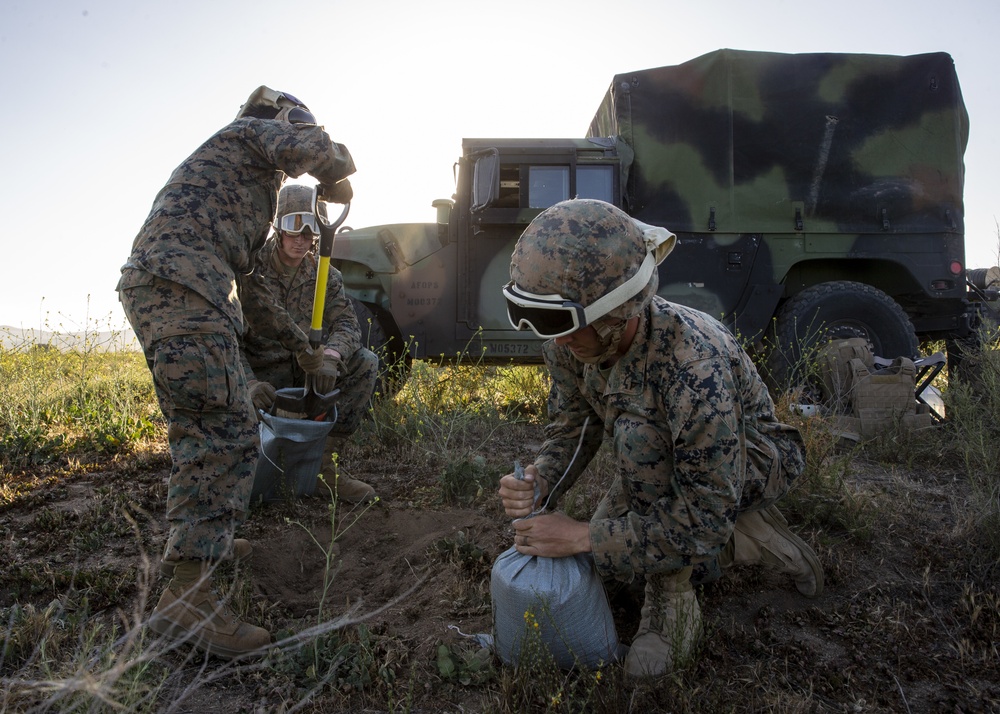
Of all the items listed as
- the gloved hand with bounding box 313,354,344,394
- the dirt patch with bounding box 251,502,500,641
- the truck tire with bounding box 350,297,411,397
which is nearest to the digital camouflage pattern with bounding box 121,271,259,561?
the dirt patch with bounding box 251,502,500,641

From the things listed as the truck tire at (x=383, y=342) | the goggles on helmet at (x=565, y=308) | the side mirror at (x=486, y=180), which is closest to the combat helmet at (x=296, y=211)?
the truck tire at (x=383, y=342)

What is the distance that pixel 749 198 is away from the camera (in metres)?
5.62

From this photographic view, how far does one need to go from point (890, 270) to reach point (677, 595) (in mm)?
4736

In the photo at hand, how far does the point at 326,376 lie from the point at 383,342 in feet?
7.32

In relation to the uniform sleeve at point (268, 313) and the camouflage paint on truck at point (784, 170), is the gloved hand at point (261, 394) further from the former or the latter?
the camouflage paint on truck at point (784, 170)

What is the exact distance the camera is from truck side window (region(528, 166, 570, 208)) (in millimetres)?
5414

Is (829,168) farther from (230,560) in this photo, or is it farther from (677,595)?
(230,560)

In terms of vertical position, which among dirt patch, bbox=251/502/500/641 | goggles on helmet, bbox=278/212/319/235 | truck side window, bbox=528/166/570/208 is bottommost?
dirt patch, bbox=251/502/500/641

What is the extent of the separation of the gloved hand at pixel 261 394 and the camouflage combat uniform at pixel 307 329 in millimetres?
477

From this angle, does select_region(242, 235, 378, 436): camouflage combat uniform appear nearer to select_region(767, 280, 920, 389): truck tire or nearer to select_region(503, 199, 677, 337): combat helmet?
select_region(503, 199, 677, 337): combat helmet

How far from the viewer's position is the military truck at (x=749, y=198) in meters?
5.59

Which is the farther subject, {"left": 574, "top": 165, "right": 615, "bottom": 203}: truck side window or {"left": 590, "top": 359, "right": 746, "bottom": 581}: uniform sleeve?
{"left": 574, "top": 165, "right": 615, "bottom": 203}: truck side window

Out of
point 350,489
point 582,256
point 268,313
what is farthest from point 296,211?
point 582,256

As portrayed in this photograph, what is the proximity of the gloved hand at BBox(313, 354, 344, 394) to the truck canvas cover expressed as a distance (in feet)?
10.2
